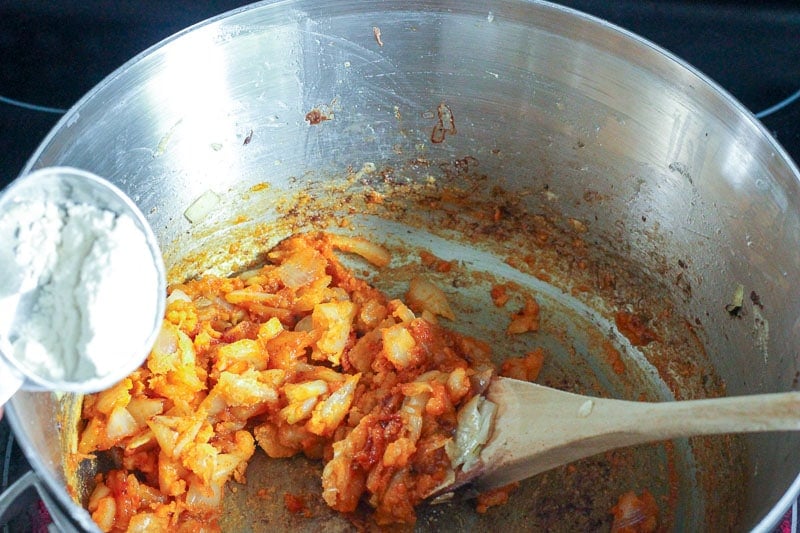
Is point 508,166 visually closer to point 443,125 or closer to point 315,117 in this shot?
point 443,125

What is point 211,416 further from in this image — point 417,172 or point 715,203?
point 715,203

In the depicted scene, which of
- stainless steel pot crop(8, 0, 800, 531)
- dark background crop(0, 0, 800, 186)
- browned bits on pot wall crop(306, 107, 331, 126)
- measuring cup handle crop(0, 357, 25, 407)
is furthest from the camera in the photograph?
dark background crop(0, 0, 800, 186)

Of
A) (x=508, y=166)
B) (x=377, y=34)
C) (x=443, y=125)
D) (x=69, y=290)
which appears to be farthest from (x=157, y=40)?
(x=69, y=290)

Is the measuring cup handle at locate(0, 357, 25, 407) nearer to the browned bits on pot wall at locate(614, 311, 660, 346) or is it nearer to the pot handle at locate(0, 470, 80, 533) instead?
the pot handle at locate(0, 470, 80, 533)

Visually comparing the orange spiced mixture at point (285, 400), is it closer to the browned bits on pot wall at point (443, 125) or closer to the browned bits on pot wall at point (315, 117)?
the browned bits on pot wall at point (315, 117)

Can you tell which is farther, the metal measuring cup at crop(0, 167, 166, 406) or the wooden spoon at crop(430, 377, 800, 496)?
the wooden spoon at crop(430, 377, 800, 496)

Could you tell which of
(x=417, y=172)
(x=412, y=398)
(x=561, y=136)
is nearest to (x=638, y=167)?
(x=561, y=136)

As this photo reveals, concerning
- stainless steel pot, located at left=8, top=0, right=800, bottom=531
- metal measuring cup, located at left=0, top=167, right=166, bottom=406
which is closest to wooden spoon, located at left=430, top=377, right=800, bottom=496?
stainless steel pot, located at left=8, top=0, right=800, bottom=531

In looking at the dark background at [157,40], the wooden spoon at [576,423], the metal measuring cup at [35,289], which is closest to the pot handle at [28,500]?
the metal measuring cup at [35,289]
